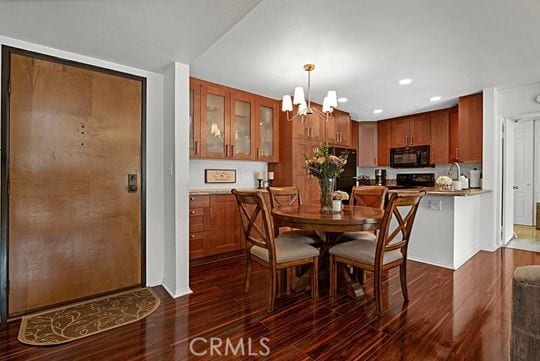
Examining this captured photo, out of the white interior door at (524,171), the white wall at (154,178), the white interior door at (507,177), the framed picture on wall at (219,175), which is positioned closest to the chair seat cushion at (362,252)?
the white wall at (154,178)

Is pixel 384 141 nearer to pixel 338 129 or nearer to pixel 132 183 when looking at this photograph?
pixel 338 129

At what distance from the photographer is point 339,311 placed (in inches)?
85.4

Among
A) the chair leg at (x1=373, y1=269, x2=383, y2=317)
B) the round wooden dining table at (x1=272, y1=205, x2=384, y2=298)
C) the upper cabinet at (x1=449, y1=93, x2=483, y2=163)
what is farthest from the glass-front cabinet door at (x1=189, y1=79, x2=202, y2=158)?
the upper cabinet at (x1=449, y1=93, x2=483, y2=163)

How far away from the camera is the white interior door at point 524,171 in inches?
224

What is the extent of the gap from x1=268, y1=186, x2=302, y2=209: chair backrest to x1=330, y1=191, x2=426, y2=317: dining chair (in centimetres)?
101

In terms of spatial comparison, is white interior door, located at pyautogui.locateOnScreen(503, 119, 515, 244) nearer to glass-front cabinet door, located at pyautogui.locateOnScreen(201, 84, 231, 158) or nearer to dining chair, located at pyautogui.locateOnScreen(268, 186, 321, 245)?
dining chair, located at pyautogui.locateOnScreen(268, 186, 321, 245)

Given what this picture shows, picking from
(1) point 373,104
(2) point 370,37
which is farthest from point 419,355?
(1) point 373,104

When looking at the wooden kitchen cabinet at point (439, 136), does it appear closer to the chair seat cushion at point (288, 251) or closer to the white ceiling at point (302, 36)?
the white ceiling at point (302, 36)

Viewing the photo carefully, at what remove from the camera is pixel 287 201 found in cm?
348

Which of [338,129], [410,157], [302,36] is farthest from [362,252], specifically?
[410,157]

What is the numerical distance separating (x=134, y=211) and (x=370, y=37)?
273cm

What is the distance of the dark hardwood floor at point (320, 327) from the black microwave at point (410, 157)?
295cm

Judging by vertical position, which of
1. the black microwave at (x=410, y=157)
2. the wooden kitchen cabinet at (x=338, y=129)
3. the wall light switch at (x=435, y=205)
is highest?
the wooden kitchen cabinet at (x=338, y=129)

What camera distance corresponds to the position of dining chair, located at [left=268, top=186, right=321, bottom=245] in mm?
2714
